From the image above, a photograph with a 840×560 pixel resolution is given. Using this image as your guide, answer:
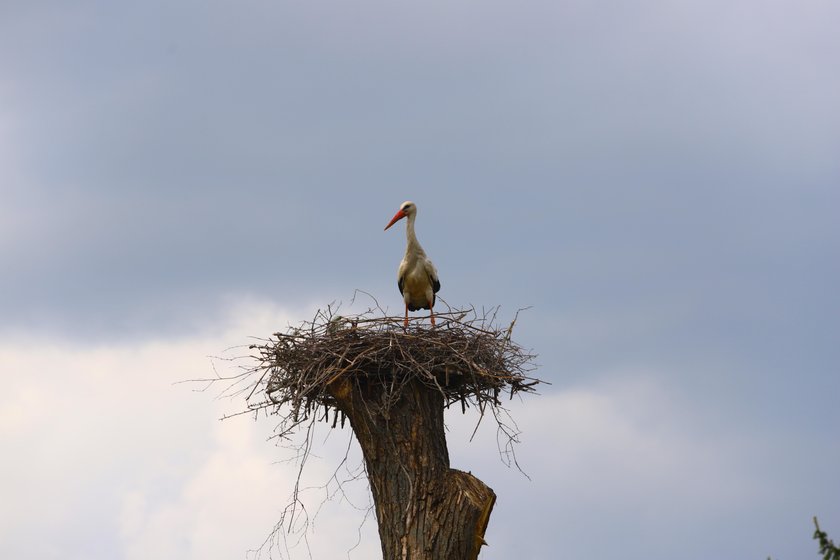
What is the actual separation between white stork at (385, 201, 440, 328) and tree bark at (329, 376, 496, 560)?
3.67m

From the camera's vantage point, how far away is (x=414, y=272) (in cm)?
1268

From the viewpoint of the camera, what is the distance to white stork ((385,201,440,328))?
12.7 metres

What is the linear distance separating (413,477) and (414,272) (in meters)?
4.34

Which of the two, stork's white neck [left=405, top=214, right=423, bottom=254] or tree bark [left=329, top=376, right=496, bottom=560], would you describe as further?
stork's white neck [left=405, top=214, right=423, bottom=254]

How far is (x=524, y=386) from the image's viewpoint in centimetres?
938

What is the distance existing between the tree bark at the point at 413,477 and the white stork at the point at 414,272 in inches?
145

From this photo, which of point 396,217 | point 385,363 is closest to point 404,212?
point 396,217

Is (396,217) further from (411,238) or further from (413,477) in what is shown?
(413,477)

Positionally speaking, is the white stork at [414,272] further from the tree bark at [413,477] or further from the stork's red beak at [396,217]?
the tree bark at [413,477]

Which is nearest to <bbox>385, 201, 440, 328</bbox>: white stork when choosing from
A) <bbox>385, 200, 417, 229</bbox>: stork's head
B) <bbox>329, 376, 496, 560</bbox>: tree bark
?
<bbox>385, 200, 417, 229</bbox>: stork's head

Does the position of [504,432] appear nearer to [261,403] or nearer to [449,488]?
[449,488]

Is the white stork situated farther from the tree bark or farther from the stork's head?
the tree bark

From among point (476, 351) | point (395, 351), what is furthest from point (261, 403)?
point (476, 351)

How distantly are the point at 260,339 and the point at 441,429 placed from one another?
70.3 inches
